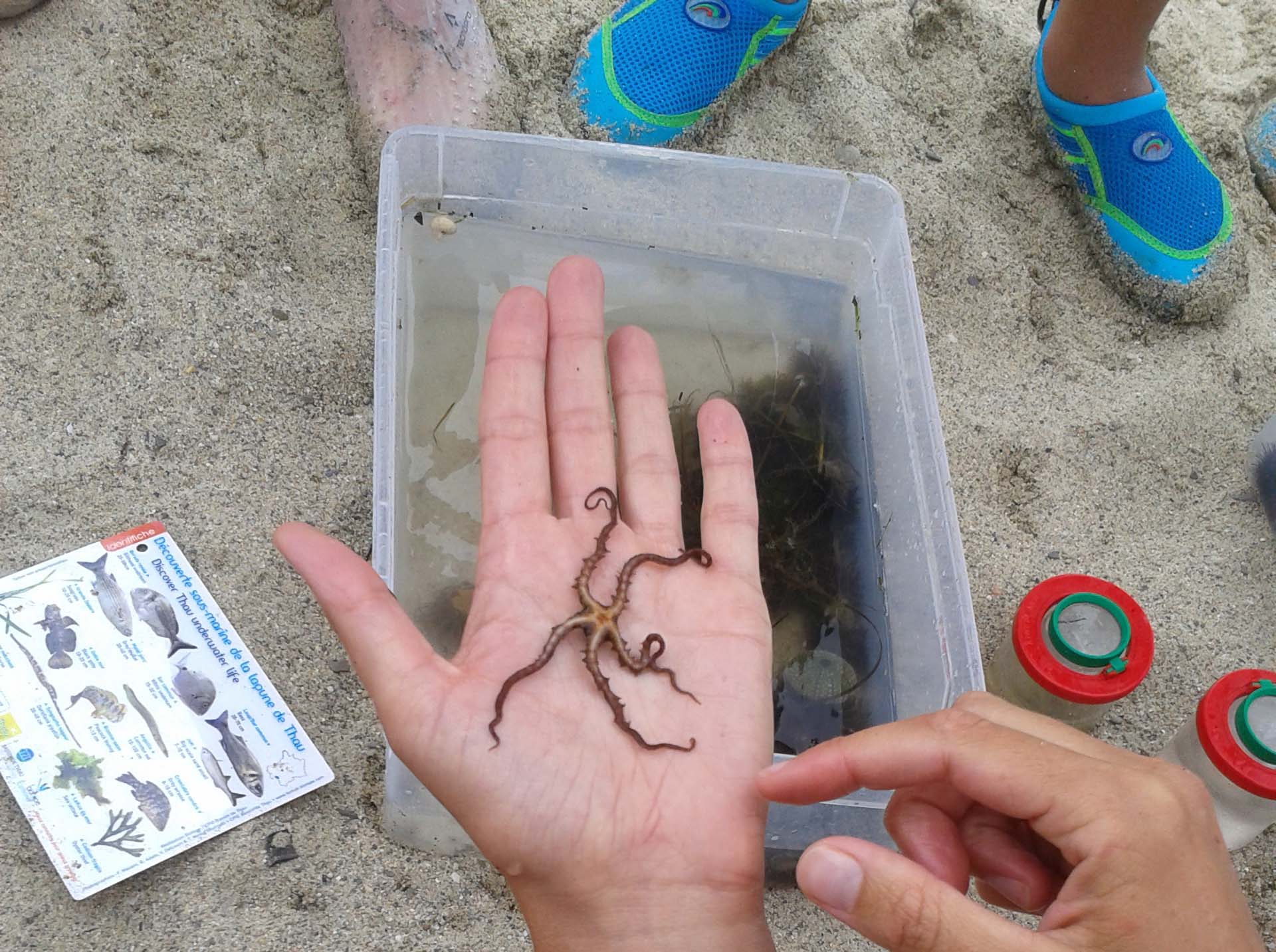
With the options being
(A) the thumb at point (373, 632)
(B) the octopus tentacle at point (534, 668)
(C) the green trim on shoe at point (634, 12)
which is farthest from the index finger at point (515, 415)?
(C) the green trim on shoe at point (634, 12)

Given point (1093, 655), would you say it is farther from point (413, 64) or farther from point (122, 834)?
point (413, 64)

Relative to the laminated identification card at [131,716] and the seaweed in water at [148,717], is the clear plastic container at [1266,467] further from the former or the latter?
the seaweed in water at [148,717]

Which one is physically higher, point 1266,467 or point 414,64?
point 414,64

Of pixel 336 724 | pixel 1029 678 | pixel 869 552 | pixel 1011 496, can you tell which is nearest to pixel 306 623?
pixel 336 724

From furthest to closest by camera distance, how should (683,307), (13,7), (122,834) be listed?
1. (683,307)
2. (13,7)
3. (122,834)

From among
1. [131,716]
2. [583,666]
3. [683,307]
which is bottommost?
[131,716]

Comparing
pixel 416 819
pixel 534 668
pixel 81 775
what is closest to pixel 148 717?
pixel 81 775
